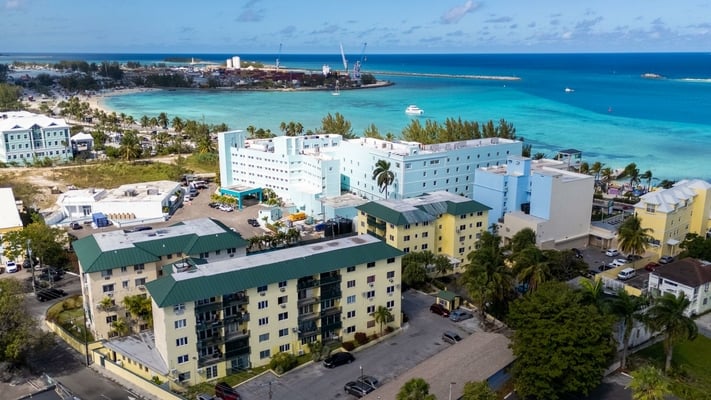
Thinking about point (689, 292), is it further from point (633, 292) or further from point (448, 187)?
point (448, 187)

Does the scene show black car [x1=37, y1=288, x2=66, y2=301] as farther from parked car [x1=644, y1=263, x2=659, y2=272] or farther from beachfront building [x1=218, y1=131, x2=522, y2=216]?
parked car [x1=644, y1=263, x2=659, y2=272]

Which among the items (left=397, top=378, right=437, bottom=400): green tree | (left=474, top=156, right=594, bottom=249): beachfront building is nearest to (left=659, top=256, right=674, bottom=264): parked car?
(left=474, top=156, right=594, bottom=249): beachfront building

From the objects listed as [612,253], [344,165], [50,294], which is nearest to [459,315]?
[612,253]

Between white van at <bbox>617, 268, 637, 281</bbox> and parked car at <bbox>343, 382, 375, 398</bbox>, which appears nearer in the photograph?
parked car at <bbox>343, 382, 375, 398</bbox>

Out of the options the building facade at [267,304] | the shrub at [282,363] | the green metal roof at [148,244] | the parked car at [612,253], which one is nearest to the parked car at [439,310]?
the building facade at [267,304]

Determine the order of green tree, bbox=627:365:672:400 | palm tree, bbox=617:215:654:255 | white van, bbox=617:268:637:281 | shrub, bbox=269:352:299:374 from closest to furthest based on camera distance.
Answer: green tree, bbox=627:365:672:400
shrub, bbox=269:352:299:374
white van, bbox=617:268:637:281
palm tree, bbox=617:215:654:255

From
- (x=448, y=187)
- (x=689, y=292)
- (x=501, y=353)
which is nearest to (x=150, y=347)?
(x=501, y=353)
